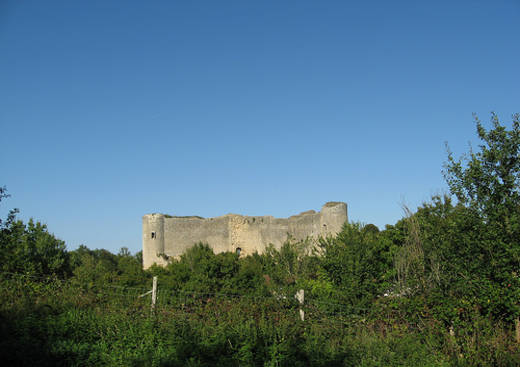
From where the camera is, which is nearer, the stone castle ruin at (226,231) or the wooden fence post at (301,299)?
the wooden fence post at (301,299)

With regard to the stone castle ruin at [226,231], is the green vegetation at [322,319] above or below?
below

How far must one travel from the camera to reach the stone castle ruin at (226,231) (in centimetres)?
3391

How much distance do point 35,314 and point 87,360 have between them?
1830 mm

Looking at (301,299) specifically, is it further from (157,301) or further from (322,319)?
(157,301)

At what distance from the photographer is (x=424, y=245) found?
480 inches

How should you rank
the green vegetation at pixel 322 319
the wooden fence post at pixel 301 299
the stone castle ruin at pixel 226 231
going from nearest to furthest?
the green vegetation at pixel 322 319, the wooden fence post at pixel 301 299, the stone castle ruin at pixel 226 231

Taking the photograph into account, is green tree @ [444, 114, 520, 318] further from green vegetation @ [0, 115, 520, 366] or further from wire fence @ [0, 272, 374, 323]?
wire fence @ [0, 272, 374, 323]

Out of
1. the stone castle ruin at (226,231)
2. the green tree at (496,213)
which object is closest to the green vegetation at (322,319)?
the green tree at (496,213)

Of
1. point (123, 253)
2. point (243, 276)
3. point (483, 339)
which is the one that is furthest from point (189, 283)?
point (123, 253)

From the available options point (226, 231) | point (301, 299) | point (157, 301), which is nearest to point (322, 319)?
point (301, 299)

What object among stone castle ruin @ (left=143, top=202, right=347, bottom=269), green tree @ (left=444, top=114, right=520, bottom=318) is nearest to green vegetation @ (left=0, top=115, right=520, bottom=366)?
green tree @ (left=444, top=114, right=520, bottom=318)

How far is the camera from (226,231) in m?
36.9

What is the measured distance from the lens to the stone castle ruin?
33.9 meters

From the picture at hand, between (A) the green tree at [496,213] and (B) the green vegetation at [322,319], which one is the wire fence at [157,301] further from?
(A) the green tree at [496,213]
